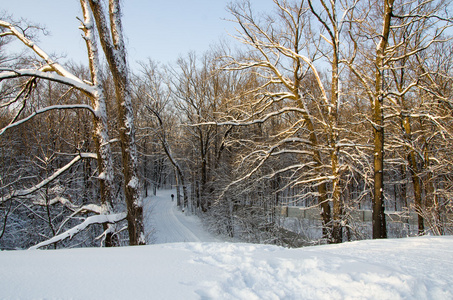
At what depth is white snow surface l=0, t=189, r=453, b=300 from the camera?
77.4 inches

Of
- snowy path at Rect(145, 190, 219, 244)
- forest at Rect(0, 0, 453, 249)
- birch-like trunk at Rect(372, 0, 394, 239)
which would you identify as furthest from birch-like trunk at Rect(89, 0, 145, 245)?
snowy path at Rect(145, 190, 219, 244)

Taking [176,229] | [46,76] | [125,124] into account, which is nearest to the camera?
[46,76]

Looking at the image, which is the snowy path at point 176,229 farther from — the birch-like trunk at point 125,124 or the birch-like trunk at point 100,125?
the birch-like trunk at point 125,124

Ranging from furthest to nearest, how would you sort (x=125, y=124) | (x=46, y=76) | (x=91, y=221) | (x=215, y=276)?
(x=125, y=124)
(x=91, y=221)
(x=46, y=76)
(x=215, y=276)

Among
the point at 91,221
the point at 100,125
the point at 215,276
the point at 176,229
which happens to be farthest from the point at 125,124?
the point at 176,229

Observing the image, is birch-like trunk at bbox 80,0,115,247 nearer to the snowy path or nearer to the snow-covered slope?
the snow-covered slope

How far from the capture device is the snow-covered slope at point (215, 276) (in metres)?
1.96

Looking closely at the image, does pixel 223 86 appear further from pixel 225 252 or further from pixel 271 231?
pixel 225 252

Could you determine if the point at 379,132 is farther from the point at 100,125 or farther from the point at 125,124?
the point at 100,125

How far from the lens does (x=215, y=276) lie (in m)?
2.43

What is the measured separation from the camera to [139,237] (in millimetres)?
5699

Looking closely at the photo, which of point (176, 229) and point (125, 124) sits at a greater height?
point (125, 124)

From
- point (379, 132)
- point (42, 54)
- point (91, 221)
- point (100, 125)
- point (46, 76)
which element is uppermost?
point (42, 54)

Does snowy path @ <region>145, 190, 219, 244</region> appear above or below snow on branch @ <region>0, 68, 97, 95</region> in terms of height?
below
